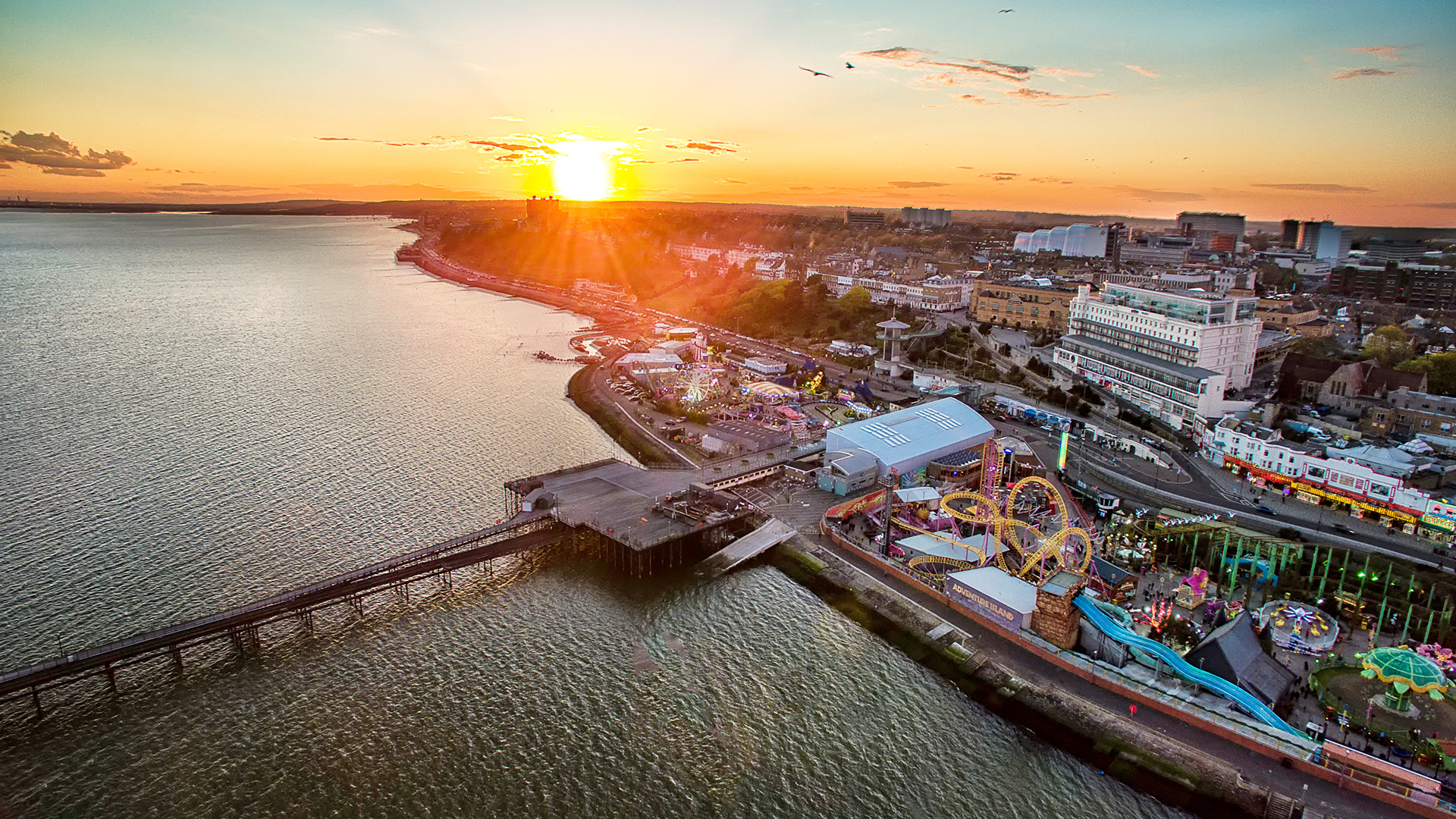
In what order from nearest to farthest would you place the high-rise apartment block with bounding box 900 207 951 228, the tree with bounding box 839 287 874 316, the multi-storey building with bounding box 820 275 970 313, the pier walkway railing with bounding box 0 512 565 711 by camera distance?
the pier walkway railing with bounding box 0 512 565 711
the tree with bounding box 839 287 874 316
the multi-storey building with bounding box 820 275 970 313
the high-rise apartment block with bounding box 900 207 951 228

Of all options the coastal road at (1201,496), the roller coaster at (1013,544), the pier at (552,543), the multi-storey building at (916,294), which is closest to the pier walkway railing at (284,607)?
the pier at (552,543)

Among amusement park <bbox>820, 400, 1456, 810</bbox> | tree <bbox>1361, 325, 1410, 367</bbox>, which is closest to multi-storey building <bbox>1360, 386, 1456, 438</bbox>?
tree <bbox>1361, 325, 1410, 367</bbox>

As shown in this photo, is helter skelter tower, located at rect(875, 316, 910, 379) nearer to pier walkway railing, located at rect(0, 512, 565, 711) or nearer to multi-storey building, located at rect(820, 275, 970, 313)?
multi-storey building, located at rect(820, 275, 970, 313)

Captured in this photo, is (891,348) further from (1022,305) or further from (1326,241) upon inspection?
(1326,241)

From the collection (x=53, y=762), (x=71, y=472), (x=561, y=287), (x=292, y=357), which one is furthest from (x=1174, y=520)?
(x=561, y=287)

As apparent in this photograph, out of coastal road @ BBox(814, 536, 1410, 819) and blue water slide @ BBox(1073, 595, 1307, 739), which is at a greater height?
blue water slide @ BBox(1073, 595, 1307, 739)

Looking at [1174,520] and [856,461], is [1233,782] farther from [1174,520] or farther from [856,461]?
[856,461]

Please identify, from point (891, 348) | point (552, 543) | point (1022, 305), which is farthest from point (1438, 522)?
point (1022, 305)
